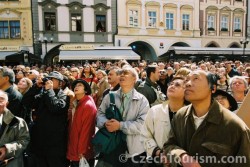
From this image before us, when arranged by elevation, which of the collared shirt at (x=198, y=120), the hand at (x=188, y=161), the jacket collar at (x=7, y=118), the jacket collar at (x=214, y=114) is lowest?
the hand at (x=188, y=161)

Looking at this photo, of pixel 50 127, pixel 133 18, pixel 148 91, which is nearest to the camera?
pixel 50 127

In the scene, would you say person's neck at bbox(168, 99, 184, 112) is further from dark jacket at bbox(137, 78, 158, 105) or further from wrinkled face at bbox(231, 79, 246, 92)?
dark jacket at bbox(137, 78, 158, 105)

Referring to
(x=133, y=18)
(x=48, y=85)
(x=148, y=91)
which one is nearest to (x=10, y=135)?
(x=48, y=85)

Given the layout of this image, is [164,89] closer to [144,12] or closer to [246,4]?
[144,12]

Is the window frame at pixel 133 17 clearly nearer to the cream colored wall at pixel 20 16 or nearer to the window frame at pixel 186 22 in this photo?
the window frame at pixel 186 22

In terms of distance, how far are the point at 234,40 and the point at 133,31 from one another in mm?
11607

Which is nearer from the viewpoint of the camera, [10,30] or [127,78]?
[127,78]

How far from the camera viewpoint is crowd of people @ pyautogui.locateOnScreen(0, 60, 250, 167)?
7.21ft

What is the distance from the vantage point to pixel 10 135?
323 cm

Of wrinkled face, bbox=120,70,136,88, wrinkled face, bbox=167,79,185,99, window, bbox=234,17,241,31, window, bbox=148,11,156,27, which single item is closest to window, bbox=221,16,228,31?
window, bbox=234,17,241,31

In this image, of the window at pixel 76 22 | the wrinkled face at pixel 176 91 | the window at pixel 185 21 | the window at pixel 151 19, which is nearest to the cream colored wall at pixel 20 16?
the window at pixel 76 22

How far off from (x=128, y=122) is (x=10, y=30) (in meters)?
21.8

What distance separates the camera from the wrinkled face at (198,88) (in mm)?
2328

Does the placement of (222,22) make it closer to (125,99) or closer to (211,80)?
(125,99)
